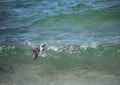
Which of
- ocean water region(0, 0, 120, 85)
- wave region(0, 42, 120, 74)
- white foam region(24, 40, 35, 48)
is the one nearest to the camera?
ocean water region(0, 0, 120, 85)

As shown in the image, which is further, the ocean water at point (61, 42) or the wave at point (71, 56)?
the wave at point (71, 56)

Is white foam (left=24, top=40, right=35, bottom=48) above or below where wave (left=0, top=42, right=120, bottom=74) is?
above

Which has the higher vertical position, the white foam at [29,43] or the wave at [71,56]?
the white foam at [29,43]

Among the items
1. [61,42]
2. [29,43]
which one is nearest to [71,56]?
[61,42]

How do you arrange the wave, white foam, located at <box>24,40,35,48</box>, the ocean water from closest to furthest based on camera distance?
the ocean water
the wave
white foam, located at <box>24,40,35,48</box>

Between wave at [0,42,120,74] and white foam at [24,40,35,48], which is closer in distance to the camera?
wave at [0,42,120,74]

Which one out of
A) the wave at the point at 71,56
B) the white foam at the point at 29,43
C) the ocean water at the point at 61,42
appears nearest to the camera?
the ocean water at the point at 61,42

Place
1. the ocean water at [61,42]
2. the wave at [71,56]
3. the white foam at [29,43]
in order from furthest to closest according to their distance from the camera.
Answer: the white foam at [29,43], the wave at [71,56], the ocean water at [61,42]

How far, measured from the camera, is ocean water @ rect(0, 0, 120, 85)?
11.1 m

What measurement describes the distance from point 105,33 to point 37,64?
358 centimetres

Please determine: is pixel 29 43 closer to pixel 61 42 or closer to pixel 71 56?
pixel 61 42

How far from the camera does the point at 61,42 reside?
45.3ft

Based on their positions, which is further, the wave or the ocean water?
the wave

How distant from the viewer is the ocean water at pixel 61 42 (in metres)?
11.1
